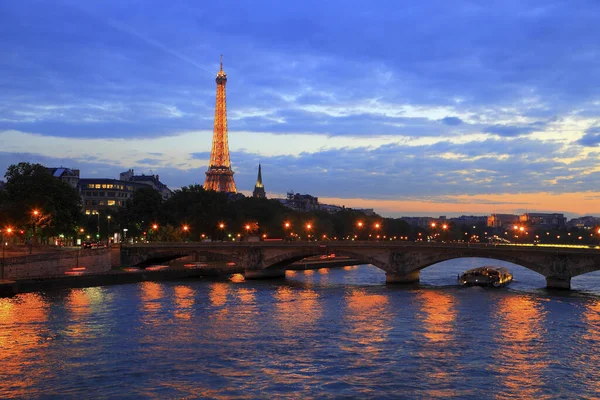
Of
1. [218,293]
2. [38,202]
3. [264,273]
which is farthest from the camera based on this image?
[264,273]

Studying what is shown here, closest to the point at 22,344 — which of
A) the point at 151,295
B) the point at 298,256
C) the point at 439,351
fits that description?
the point at 439,351

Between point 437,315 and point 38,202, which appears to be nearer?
point 437,315

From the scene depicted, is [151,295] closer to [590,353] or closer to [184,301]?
[184,301]

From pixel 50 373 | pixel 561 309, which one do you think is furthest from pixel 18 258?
pixel 561 309

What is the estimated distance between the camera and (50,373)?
29203 millimetres

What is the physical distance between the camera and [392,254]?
Answer: 73.2 metres

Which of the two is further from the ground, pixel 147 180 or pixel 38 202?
pixel 147 180

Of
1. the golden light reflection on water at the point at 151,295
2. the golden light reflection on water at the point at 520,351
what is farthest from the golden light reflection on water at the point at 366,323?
the golden light reflection on water at the point at 151,295

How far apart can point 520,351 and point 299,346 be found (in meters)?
11.3

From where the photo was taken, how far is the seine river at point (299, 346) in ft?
89.9

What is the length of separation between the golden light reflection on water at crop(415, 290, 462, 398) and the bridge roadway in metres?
12.1

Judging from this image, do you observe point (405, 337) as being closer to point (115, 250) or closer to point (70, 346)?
point (70, 346)

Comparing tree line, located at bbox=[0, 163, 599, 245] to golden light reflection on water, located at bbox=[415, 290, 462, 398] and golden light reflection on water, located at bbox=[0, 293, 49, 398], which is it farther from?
golden light reflection on water, located at bbox=[415, 290, 462, 398]

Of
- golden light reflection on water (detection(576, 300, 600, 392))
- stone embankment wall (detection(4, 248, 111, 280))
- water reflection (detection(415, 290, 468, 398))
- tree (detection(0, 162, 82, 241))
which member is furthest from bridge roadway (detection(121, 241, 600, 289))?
water reflection (detection(415, 290, 468, 398))
